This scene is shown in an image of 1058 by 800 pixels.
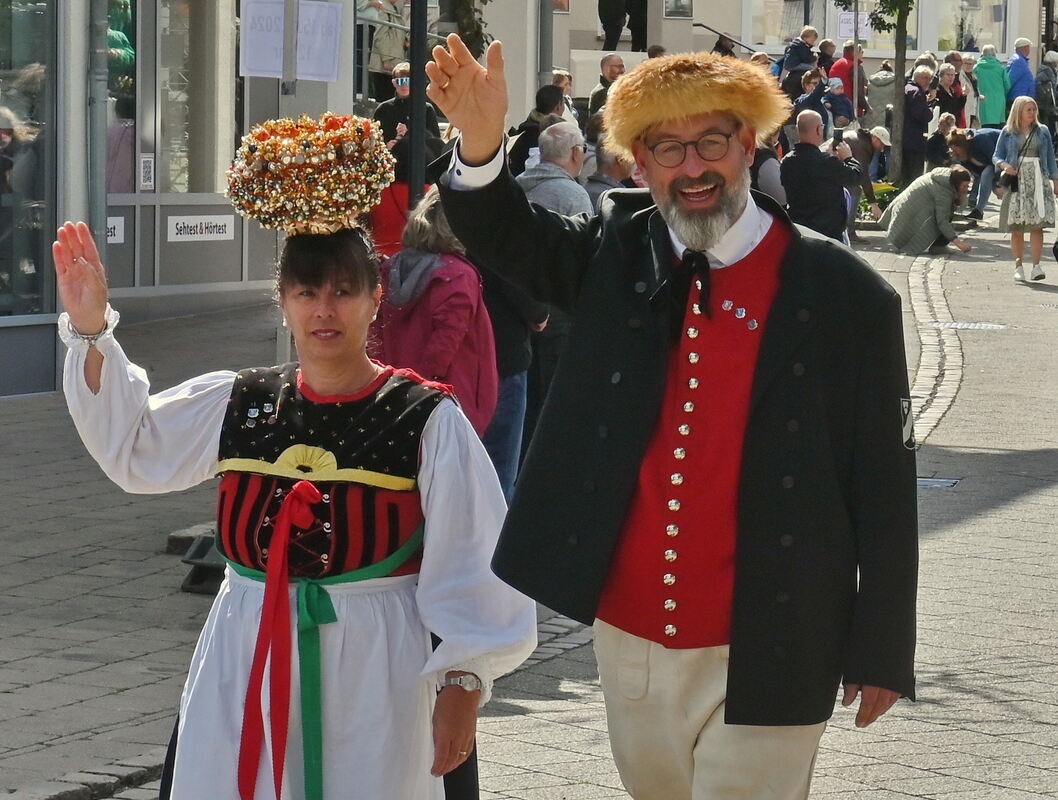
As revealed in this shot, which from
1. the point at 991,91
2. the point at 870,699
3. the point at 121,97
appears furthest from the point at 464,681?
the point at 991,91

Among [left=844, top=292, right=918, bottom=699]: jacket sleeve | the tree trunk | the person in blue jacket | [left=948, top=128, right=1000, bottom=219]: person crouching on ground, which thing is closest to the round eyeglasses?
[left=844, top=292, right=918, bottom=699]: jacket sleeve

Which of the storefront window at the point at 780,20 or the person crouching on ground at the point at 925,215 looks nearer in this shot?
the person crouching on ground at the point at 925,215

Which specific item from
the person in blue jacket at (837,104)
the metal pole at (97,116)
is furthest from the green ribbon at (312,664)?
the person in blue jacket at (837,104)

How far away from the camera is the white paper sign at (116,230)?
49.9 feet

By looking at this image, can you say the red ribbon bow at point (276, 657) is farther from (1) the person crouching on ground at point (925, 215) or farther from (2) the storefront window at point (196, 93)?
(1) the person crouching on ground at point (925, 215)

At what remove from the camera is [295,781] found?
3395 millimetres

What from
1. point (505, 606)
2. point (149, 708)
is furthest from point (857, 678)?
point (149, 708)

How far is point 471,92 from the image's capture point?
10.7 ft

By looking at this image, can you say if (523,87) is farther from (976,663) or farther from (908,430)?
(908,430)

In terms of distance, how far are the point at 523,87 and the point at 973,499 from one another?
13.7 meters

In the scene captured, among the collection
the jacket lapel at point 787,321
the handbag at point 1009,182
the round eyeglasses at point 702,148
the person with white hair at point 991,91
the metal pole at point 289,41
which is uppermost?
the person with white hair at point 991,91

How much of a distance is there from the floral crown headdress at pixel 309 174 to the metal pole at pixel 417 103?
4.39 meters

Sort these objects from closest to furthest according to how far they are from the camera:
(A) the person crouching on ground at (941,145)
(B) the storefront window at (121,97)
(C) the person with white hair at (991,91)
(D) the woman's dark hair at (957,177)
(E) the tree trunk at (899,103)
Answer: (B) the storefront window at (121,97) < (D) the woman's dark hair at (957,177) < (E) the tree trunk at (899,103) < (A) the person crouching on ground at (941,145) < (C) the person with white hair at (991,91)

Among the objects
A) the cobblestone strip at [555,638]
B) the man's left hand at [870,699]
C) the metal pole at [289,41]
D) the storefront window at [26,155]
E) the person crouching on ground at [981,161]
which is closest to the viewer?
the man's left hand at [870,699]
